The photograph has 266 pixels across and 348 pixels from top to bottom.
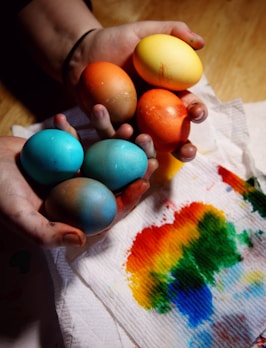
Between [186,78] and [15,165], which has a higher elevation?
[186,78]

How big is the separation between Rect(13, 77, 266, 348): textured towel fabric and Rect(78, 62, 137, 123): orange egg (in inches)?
6.4

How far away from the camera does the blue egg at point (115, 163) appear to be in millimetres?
696

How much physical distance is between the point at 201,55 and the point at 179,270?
66 cm

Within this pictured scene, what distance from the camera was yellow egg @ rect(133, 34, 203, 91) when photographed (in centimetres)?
77

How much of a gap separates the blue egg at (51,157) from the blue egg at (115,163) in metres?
0.03

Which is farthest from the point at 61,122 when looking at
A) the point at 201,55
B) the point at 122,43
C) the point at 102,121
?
the point at 201,55

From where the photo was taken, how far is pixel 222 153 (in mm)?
944

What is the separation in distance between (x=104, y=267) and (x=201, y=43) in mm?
590

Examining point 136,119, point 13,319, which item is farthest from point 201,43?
point 13,319

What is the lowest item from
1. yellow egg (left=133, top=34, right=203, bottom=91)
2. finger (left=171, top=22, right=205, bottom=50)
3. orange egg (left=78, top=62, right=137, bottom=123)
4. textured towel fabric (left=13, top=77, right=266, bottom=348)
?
textured towel fabric (left=13, top=77, right=266, bottom=348)

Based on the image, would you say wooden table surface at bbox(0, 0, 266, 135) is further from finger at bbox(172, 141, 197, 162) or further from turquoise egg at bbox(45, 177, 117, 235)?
turquoise egg at bbox(45, 177, 117, 235)

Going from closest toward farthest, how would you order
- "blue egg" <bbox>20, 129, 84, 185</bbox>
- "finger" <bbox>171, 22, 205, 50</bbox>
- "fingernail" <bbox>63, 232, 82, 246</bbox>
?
"fingernail" <bbox>63, 232, 82, 246</bbox>
"blue egg" <bbox>20, 129, 84, 185</bbox>
"finger" <bbox>171, 22, 205, 50</bbox>

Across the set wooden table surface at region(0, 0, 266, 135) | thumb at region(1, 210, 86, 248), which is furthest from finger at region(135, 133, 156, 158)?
wooden table surface at region(0, 0, 266, 135)

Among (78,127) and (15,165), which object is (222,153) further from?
(15,165)
